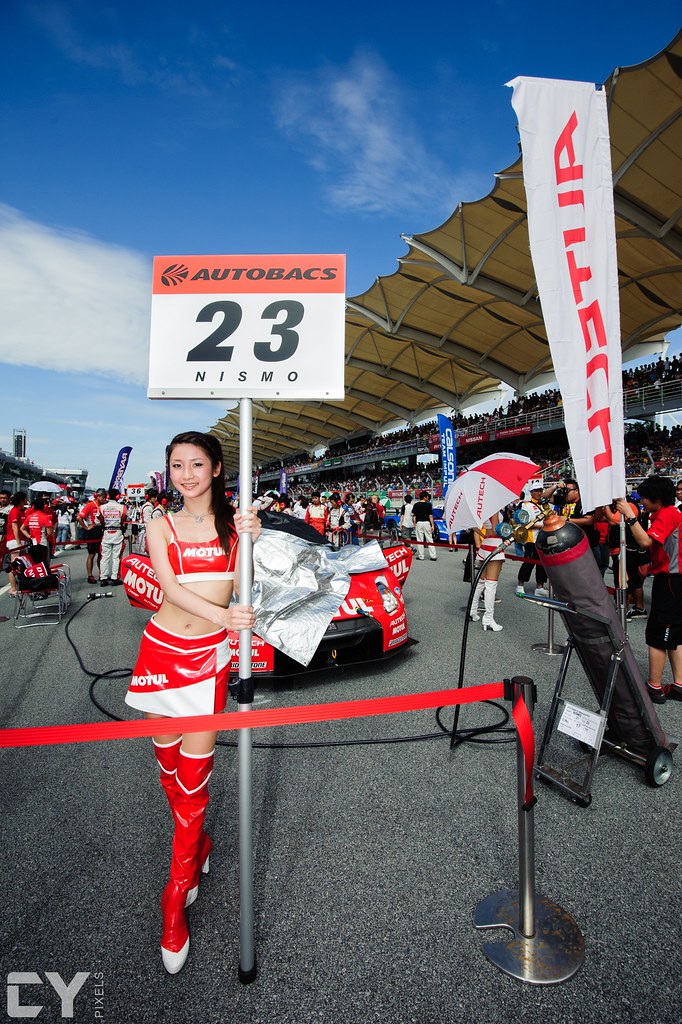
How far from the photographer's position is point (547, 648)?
16.5 ft

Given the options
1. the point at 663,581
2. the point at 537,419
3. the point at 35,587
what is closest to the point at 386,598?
the point at 663,581

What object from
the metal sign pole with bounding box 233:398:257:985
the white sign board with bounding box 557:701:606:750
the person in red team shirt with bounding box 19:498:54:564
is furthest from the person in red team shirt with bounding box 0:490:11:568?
the white sign board with bounding box 557:701:606:750

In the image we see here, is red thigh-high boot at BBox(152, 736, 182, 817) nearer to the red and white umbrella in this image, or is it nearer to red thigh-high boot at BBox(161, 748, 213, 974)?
red thigh-high boot at BBox(161, 748, 213, 974)

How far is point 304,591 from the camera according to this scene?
4.04m

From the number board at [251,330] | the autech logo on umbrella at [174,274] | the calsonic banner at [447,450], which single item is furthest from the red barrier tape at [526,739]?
the calsonic banner at [447,450]

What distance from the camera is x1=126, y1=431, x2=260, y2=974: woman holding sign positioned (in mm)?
1845

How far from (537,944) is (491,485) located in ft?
11.4

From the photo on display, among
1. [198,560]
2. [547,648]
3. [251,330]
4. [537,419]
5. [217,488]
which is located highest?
[537,419]

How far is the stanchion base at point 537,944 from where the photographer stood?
167 centimetres

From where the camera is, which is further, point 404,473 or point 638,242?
point 404,473

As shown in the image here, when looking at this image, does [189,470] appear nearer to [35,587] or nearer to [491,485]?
[491,485]

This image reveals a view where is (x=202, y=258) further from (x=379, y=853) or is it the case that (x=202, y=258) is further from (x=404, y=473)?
(x=404, y=473)

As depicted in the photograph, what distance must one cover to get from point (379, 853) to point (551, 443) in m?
33.9

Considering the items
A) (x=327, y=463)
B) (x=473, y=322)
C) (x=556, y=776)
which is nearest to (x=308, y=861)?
(x=556, y=776)
